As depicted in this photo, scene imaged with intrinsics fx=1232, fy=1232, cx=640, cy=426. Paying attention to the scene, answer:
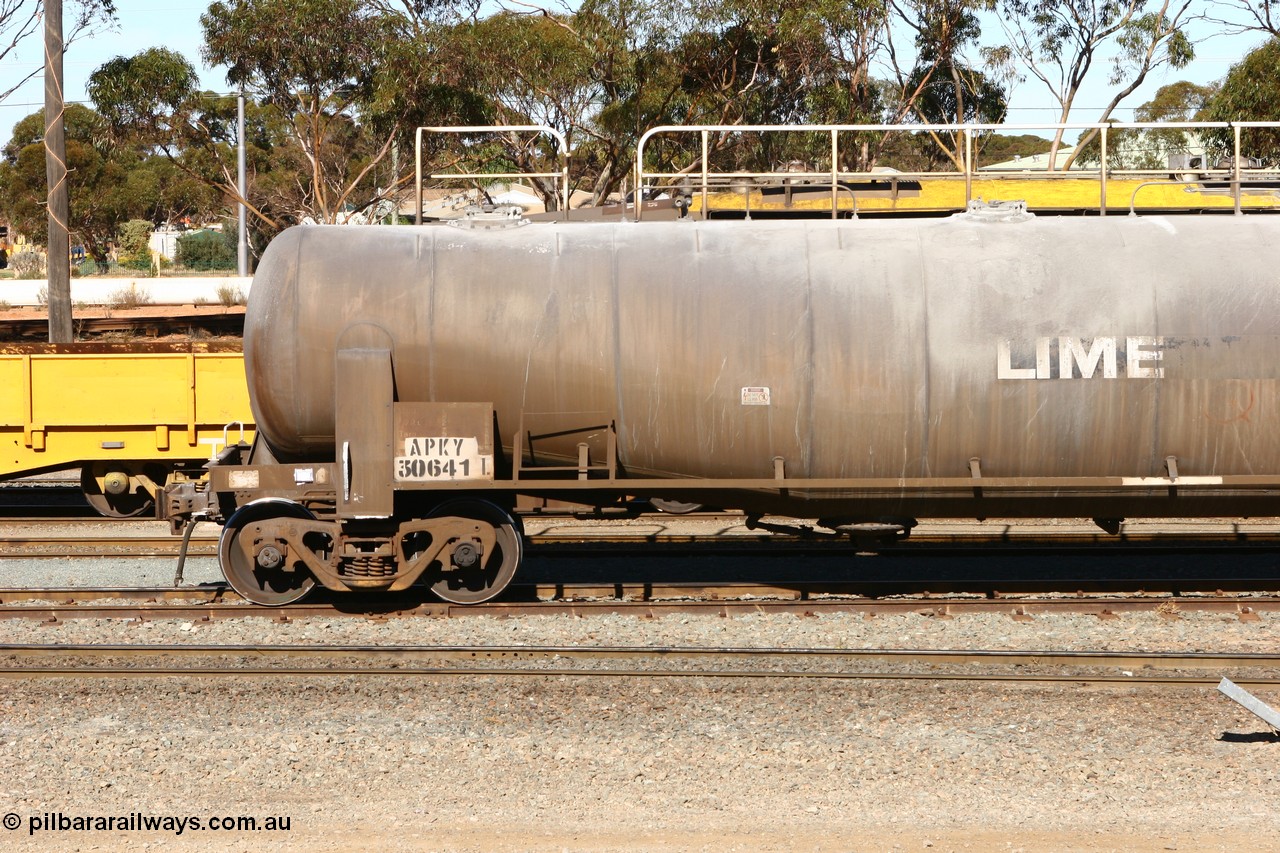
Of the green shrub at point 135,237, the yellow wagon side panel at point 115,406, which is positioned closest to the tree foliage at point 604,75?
the yellow wagon side panel at point 115,406

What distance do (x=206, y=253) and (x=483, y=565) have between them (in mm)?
73458

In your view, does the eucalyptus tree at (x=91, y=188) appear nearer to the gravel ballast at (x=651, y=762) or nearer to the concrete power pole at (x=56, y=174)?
the concrete power pole at (x=56, y=174)

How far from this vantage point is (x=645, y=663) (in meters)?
10.5

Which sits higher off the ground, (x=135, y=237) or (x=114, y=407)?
(x=135, y=237)

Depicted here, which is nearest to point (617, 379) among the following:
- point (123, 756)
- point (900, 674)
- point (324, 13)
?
point (900, 674)

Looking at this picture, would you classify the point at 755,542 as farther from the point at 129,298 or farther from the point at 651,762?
the point at 129,298

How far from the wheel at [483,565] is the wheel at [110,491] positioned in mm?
8405

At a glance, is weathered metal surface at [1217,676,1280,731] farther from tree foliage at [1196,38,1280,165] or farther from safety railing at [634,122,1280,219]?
tree foliage at [1196,38,1280,165]

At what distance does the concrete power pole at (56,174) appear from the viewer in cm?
2414

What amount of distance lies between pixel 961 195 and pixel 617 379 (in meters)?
6.02

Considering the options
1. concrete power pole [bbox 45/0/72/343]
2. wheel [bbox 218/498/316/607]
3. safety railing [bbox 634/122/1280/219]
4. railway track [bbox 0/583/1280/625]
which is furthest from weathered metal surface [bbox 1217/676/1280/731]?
concrete power pole [bbox 45/0/72/343]

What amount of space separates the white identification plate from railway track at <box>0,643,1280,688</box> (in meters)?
1.63

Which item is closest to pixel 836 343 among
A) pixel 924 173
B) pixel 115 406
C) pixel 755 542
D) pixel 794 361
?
pixel 794 361

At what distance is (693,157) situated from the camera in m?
41.3
